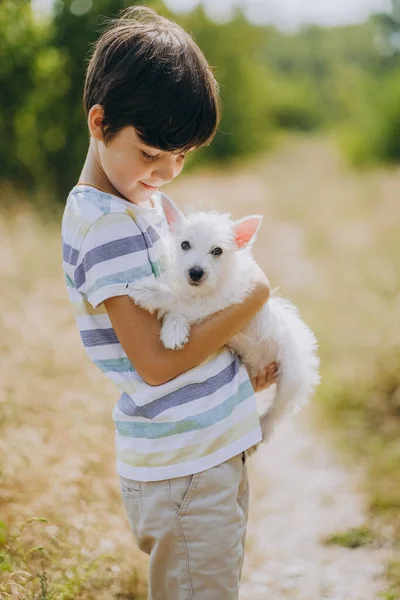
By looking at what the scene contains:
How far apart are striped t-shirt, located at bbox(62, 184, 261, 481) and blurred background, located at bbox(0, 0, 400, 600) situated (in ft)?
2.98

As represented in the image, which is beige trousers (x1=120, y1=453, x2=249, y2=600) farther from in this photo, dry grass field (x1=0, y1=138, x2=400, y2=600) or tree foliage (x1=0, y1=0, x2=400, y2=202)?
tree foliage (x1=0, y1=0, x2=400, y2=202)

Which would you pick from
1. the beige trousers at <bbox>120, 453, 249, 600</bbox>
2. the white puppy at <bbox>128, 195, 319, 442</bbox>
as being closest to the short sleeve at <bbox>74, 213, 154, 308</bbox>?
the white puppy at <bbox>128, 195, 319, 442</bbox>

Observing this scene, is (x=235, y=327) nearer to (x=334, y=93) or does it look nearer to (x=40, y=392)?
(x=40, y=392)

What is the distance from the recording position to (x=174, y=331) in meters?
1.81

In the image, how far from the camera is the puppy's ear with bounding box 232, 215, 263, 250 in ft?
7.17

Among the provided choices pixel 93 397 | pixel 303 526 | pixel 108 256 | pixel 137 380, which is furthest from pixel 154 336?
pixel 93 397

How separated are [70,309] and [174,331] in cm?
440

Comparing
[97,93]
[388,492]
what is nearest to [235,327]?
[97,93]

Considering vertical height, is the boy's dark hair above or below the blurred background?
above

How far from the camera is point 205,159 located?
2038cm

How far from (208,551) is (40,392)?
2793 millimetres

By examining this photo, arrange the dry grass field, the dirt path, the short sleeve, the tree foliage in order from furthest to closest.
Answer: the tree foliage → the dirt path → the dry grass field → the short sleeve

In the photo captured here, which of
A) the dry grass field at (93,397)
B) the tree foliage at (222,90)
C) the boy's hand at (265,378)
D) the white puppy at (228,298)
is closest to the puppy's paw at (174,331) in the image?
the white puppy at (228,298)

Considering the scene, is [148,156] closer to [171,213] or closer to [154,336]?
[171,213]
